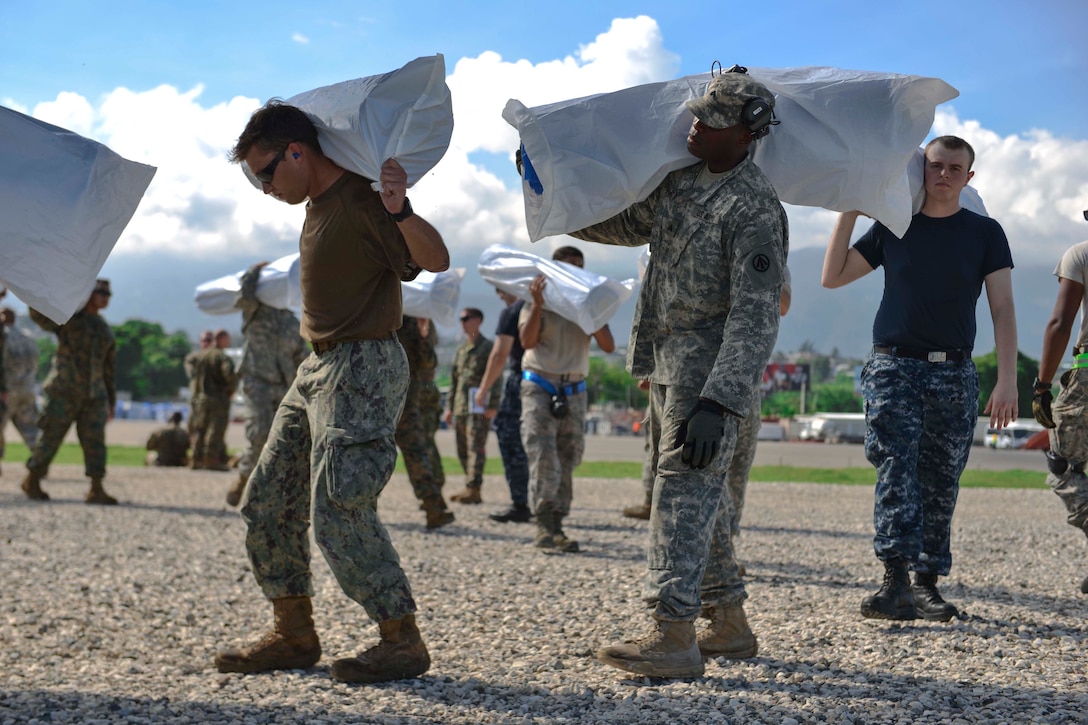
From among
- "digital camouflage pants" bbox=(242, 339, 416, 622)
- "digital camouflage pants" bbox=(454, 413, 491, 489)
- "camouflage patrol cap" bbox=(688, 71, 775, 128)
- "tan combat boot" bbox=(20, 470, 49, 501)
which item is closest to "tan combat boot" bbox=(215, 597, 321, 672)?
"digital camouflage pants" bbox=(242, 339, 416, 622)

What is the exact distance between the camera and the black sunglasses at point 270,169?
12.6ft

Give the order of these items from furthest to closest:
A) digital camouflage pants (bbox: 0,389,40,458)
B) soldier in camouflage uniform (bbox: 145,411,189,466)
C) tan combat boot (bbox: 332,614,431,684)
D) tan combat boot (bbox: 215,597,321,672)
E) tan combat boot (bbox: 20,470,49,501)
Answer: soldier in camouflage uniform (bbox: 145,411,189,466), digital camouflage pants (bbox: 0,389,40,458), tan combat boot (bbox: 20,470,49,501), tan combat boot (bbox: 215,597,321,672), tan combat boot (bbox: 332,614,431,684)

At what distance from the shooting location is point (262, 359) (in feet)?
30.7

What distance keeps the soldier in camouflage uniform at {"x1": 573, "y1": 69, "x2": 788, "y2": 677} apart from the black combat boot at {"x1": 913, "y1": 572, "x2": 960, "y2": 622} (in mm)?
1665

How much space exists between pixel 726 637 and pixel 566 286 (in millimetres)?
3733

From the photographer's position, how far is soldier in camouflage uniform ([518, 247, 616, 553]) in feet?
24.1

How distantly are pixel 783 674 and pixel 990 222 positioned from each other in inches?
94.4

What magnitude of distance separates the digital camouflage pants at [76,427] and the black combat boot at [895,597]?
7844 millimetres

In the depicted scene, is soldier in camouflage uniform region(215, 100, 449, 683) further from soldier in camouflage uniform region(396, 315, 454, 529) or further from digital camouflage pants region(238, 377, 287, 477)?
digital camouflage pants region(238, 377, 287, 477)

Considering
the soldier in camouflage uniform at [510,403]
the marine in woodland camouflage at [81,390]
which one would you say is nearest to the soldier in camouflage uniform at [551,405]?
the soldier in camouflage uniform at [510,403]

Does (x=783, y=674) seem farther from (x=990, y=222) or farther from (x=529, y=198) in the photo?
(x=990, y=222)

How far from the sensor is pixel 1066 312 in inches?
216

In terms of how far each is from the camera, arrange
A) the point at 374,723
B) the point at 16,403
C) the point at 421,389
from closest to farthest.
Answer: the point at 374,723 → the point at 421,389 → the point at 16,403

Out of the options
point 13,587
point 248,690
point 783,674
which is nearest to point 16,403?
point 13,587
